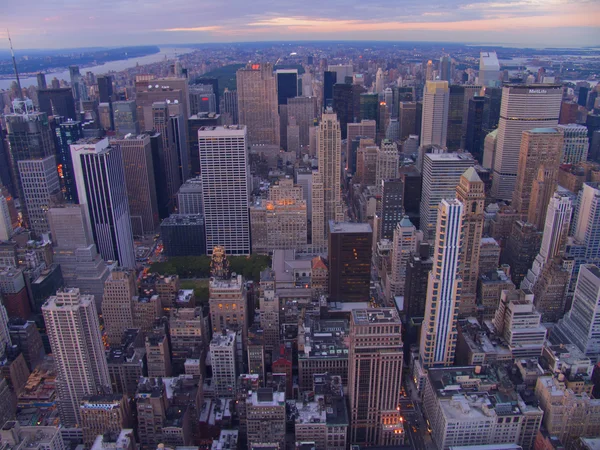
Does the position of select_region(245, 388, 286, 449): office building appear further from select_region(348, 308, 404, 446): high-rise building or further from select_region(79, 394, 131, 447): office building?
select_region(79, 394, 131, 447): office building

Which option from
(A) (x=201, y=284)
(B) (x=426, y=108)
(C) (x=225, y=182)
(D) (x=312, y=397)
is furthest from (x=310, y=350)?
(B) (x=426, y=108)

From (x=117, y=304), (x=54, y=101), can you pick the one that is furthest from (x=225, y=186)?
(x=54, y=101)

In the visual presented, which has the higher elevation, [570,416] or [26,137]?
[26,137]

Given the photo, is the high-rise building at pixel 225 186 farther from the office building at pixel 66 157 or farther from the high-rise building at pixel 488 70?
the high-rise building at pixel 488 70


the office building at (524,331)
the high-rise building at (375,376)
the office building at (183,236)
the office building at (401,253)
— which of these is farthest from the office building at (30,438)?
the office building at (183,236)

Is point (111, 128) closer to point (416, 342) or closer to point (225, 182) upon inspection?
point (225, 182)

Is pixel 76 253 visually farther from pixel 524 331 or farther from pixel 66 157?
pixel 524 331
